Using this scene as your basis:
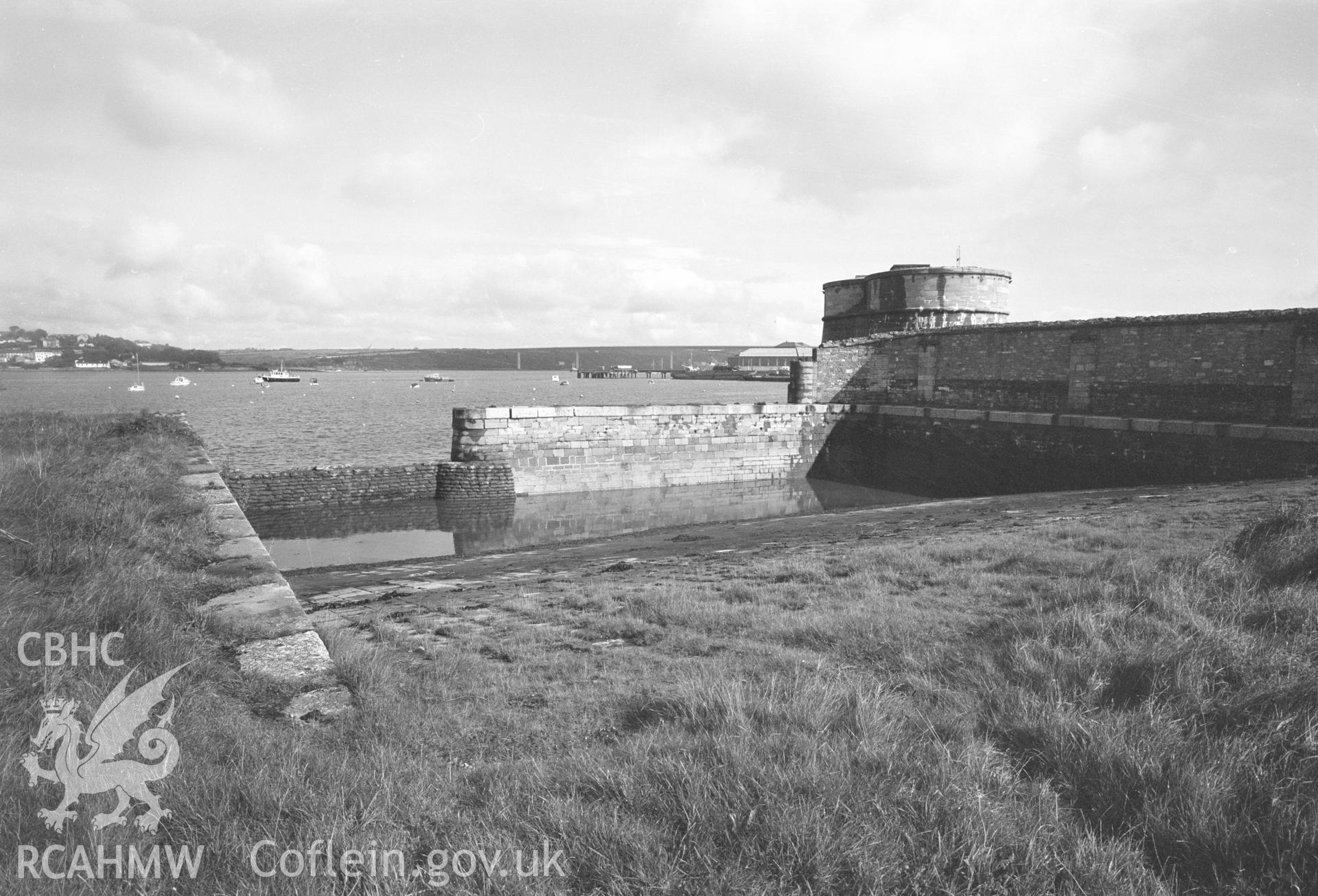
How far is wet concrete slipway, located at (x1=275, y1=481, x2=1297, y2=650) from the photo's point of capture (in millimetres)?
5680

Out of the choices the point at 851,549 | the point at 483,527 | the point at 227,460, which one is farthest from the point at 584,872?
the point at 227,460

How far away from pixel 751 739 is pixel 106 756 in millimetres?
2202

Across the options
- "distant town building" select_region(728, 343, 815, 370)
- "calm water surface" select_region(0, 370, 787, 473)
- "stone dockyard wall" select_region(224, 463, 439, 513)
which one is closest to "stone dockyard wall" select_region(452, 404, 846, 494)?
"stone dockyard wall" select_region(224, 463, 439, 513)

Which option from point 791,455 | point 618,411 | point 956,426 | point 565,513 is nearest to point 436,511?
point 565,513

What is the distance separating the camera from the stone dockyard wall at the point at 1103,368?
17719mm

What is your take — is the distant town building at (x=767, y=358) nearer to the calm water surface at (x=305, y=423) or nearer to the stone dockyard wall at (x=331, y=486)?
the calm water surface at (x=305, y=423)

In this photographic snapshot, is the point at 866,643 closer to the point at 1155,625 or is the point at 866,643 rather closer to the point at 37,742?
the point at 1155,625

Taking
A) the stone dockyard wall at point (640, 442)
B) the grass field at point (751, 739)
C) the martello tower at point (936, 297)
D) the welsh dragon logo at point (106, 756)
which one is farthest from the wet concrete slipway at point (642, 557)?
the martello tower at point (936, 297)

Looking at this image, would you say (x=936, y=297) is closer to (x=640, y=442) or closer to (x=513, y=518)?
(x=640, y=442)

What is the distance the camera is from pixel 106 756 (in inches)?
93.9

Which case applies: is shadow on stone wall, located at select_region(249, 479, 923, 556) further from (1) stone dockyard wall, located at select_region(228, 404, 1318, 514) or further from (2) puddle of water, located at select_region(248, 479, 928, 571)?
(1) stone dockyard wall, located at select_region(228, 404, 1318, 514)

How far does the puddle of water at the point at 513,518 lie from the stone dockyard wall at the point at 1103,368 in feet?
15.7

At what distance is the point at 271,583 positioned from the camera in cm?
485

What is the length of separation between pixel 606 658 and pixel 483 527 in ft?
48.9
